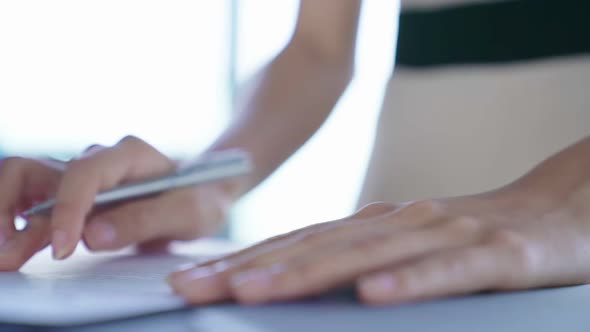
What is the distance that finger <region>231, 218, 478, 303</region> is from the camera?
1.12ft

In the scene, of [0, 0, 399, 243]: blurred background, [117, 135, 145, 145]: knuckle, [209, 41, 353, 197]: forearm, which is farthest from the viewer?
[0, 0, 399, 243]: blurred background

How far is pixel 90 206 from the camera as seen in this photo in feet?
1.80

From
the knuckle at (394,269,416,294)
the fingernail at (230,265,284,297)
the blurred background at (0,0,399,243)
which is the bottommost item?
the knuckle at (394,269,416,294)

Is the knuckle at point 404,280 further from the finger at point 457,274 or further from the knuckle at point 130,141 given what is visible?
the knuckle at point 130,141

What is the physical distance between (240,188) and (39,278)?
38cm

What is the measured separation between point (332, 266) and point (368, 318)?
46mm

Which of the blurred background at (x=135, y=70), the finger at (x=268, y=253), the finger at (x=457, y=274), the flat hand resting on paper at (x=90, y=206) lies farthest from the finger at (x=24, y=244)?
the blurred background at (x=135, y=70)

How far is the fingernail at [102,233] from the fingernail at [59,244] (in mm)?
59

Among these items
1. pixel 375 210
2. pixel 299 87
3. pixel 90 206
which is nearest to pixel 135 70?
pixel 299 87

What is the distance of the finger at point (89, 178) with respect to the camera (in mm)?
518

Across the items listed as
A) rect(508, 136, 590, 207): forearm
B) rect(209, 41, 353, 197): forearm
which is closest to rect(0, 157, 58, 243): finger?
rect(209, 41, 353, 197): forearm

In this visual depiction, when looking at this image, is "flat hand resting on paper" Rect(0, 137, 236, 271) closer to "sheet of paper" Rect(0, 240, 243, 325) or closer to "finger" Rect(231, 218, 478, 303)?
"sheet of paper" Rect(0, 240, 243, 325)

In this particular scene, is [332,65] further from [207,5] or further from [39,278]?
[207,5]

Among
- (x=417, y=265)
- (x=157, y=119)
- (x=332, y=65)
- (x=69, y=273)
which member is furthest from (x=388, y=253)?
(x=157, y=119)
